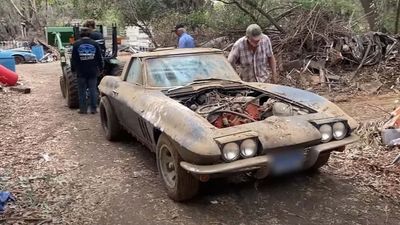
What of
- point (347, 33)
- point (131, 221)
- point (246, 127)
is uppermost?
point (347, 33)

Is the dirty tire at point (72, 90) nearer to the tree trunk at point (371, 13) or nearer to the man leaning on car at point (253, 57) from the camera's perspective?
the man leaning on car at point (253, 57)

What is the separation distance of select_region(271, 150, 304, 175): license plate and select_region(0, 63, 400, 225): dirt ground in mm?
382

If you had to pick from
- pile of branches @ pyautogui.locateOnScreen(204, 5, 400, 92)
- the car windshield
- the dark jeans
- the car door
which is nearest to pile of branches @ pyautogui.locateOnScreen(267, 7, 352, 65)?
pile of branches @ pyautogui.locateOnScreen(204, 5, 400, 92)

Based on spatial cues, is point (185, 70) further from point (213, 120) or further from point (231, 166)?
point (231, 166)

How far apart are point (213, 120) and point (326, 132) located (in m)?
1.13

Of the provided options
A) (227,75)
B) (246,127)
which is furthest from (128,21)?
(246,127)

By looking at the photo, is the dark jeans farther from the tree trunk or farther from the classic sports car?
the tree trunk

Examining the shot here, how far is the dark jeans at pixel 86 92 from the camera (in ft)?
29.0

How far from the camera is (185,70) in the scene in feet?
19.0

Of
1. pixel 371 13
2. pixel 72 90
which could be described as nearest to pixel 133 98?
pixel 72 90

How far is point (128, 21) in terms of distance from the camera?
1822 centimetres

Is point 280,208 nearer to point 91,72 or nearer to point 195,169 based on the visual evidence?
point 195,169

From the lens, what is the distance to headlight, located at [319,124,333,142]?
440 centimetres

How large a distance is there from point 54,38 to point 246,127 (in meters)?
9.52
